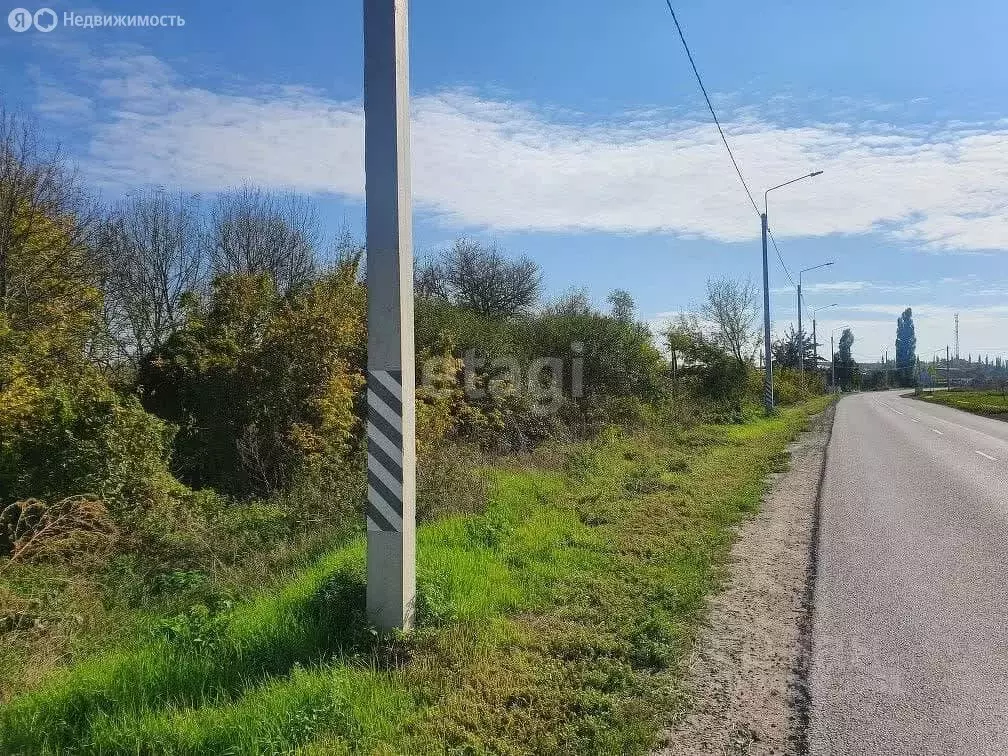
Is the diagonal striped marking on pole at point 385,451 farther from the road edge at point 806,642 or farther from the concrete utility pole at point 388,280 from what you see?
the road edge at point 806,642

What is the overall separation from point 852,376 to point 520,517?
393ft

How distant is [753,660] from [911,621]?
1.58m

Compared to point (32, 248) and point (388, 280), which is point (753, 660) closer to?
point (388, 280)

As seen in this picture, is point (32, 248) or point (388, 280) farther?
point (32, 248)

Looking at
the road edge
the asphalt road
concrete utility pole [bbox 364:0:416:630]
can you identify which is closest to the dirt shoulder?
the road edge

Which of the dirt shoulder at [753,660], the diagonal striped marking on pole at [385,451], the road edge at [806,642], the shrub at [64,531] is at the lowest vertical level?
the dirt shoulder at [753,660]

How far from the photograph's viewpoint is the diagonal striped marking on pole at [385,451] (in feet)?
16.0

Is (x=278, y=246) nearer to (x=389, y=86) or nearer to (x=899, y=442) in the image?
(x=389, y=86)

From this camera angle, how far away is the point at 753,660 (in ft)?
15.7

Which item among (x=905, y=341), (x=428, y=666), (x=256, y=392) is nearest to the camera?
(x=428, y=666)

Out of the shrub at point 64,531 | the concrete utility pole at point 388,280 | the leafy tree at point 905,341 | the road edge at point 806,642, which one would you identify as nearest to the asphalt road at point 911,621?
the road edge at point 806,642

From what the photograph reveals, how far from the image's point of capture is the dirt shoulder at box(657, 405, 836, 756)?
149 inches

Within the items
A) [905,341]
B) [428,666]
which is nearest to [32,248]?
[428,666]

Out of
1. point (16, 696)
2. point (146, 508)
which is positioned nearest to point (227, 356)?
point (146, 508)
